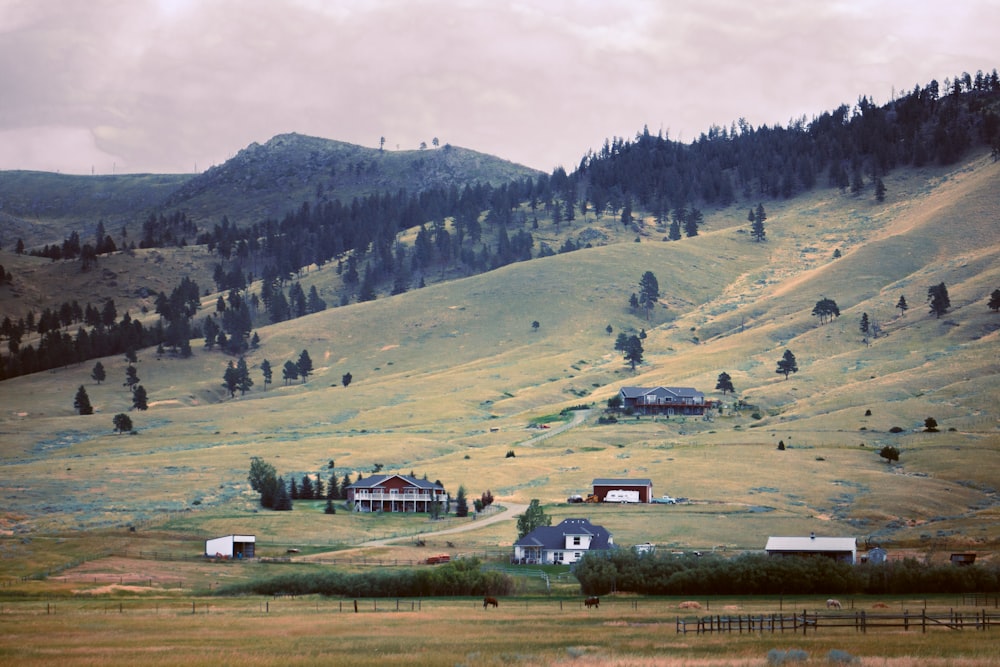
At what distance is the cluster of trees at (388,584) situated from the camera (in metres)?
68.2

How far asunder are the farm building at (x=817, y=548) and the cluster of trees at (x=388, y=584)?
2009cm

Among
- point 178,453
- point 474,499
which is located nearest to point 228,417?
point 178,453

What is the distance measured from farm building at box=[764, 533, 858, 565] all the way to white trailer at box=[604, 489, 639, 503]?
101 ft

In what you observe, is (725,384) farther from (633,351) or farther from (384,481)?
(384,481)

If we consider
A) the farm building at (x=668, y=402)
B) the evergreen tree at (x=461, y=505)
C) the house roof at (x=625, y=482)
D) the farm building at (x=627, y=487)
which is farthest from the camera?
the farm building at (x=668, y=402)

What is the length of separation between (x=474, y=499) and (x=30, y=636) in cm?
6819

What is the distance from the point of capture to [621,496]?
359 feet

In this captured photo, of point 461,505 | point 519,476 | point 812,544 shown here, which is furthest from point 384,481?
point 812,544

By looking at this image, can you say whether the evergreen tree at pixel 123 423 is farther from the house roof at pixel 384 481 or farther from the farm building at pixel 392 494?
the farm building at pixel 392 494

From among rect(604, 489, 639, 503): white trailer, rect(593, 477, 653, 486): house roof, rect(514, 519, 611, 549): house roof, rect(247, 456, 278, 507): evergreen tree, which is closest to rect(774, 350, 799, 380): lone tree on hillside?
rect(593, 477, 653, 486): house roof

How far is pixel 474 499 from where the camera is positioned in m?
113

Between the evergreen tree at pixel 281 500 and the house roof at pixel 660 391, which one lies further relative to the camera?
the house roof at pixel 660 391

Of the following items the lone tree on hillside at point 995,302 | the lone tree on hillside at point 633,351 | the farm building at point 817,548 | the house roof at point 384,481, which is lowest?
the farm building at point 817,548

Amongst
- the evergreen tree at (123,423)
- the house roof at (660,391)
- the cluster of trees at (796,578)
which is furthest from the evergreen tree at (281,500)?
the house roof at (660,391)
